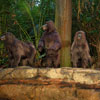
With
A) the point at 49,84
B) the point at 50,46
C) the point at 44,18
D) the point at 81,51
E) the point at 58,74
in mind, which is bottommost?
the point at 49,84

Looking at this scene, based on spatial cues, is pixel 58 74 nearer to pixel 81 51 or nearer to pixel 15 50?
pixel 81 51

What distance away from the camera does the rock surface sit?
4.47 m

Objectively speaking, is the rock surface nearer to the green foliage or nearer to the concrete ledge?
the concrete ledge

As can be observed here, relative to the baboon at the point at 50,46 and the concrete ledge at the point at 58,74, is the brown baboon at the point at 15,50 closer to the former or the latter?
the concrete ledge at the point at 58,74

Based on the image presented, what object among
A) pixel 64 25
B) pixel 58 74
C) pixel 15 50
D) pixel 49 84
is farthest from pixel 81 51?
pixel 15 50

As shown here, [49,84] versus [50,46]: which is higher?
[50,46]

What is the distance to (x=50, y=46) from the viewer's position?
530cm

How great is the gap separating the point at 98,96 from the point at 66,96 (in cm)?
66

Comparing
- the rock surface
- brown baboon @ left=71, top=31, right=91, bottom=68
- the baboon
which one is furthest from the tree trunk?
the rock surface

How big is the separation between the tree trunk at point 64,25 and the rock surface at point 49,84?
1.67 meters

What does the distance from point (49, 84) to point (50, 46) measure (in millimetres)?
1015

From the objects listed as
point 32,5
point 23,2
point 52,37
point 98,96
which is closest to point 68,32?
point 52,37

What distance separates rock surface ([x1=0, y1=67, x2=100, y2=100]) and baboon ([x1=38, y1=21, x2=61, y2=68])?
0.52 m

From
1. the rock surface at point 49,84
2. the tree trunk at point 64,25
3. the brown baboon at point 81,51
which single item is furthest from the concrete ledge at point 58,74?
the tree trunk at point 64,25
